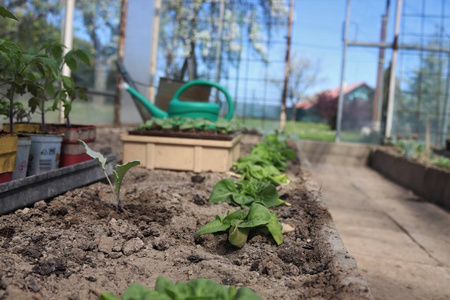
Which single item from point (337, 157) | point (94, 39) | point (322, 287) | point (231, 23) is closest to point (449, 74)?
point (337, 157)

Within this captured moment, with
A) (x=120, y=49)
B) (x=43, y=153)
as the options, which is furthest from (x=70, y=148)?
(x=120, y=49)

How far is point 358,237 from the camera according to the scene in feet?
10.8

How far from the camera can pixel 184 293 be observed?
1055 millimetres

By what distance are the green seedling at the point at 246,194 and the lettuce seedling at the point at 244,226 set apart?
1.27 ft

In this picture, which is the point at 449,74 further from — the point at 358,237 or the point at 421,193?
the point at 358,237

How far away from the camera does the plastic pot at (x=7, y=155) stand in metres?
1.75

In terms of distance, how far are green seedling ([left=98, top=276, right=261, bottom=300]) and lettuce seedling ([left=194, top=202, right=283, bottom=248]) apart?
22.1 inches

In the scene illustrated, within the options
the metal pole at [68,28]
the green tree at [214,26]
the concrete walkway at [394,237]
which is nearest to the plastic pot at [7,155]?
the concrete walkway at [394,237]

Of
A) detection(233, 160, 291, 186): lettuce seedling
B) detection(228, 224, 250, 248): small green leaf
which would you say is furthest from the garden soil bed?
detection(233, 160, 291, 186): lettuce seedling

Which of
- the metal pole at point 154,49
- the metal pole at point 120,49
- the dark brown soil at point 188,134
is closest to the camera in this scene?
the dark brown soil at point 188,134

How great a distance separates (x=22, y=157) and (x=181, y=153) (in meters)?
1.48

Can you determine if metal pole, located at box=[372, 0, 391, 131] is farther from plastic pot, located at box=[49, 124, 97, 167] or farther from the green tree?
plastic pot, located at box=[49, 124, 97, 167]

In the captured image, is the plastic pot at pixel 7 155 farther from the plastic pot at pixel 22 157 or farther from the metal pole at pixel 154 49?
the metal pole at pixel 154 49

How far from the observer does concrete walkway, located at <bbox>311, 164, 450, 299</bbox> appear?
7.87 ft
